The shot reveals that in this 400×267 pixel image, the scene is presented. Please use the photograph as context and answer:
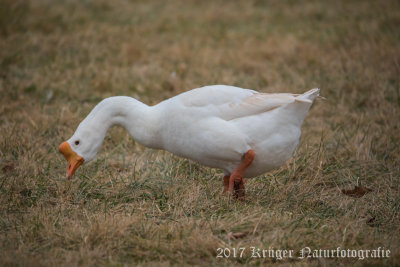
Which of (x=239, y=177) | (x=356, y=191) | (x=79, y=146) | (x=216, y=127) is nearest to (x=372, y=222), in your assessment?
(x=356, y=191)

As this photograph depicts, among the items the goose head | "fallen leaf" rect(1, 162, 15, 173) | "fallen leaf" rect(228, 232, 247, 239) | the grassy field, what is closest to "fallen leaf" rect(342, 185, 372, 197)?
the grassy field

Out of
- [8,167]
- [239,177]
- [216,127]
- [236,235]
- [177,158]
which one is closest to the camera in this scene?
[236,235]

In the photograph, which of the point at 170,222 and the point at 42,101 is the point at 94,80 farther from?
the point at 170,222

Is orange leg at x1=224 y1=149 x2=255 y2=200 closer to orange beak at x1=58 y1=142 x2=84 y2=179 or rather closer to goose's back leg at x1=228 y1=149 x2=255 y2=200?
goose's back leg at x1=228 y1=149 x2=255 y2=200

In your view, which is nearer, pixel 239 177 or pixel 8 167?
pixel 239 177

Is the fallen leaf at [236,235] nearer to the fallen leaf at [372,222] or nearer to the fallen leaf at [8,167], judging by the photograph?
the fallen leaf at [372,222]

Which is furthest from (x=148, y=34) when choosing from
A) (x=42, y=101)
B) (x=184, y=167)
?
(x=184, y=167)

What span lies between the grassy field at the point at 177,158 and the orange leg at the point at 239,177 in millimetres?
111

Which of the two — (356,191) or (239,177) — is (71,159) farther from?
(356,191)

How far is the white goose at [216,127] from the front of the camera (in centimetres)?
373

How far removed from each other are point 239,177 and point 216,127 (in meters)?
0.45

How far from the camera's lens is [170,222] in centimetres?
357

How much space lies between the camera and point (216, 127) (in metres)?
3.70

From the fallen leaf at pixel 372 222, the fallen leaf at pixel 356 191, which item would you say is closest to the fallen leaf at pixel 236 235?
the fallen leaf at pixel 372 222
